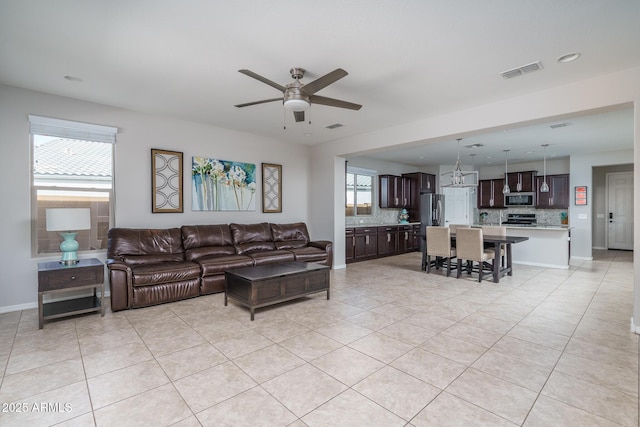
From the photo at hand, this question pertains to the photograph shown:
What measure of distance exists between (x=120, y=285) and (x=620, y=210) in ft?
40.5

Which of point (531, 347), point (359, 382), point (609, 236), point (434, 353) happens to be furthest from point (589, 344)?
point (609, 236)

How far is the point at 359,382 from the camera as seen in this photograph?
2.18 m

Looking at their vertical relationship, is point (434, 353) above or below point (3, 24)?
below

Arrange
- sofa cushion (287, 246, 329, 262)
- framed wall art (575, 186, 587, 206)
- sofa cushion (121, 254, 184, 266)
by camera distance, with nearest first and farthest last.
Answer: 1. sofa cushion (121, 254, 184, 266)
2. sofa cushion (287, 246, 329, 262)
3. framed wall art (575, 186, 587, 206)

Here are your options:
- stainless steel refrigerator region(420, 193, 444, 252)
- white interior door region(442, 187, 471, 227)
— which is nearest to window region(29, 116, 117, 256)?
stainless steel refrigerator region(420, 193, 444, 252)

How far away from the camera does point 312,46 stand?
273cm

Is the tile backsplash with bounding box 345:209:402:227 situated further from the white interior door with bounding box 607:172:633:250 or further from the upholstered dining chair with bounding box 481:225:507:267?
the white interior door with bounding box 607:172:633:250

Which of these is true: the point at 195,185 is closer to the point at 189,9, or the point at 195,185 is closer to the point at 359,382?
the point at 189,9

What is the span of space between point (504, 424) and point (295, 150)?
5794mm

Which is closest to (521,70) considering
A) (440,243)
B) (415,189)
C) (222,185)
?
(440,243)

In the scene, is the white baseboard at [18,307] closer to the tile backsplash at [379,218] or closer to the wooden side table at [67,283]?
the wooden side table at [67,283]

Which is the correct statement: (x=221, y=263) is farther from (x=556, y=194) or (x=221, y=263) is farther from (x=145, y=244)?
(x=556, y=194)

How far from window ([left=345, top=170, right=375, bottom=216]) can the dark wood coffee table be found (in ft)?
13.0

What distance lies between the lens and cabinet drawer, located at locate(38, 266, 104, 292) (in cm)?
321
